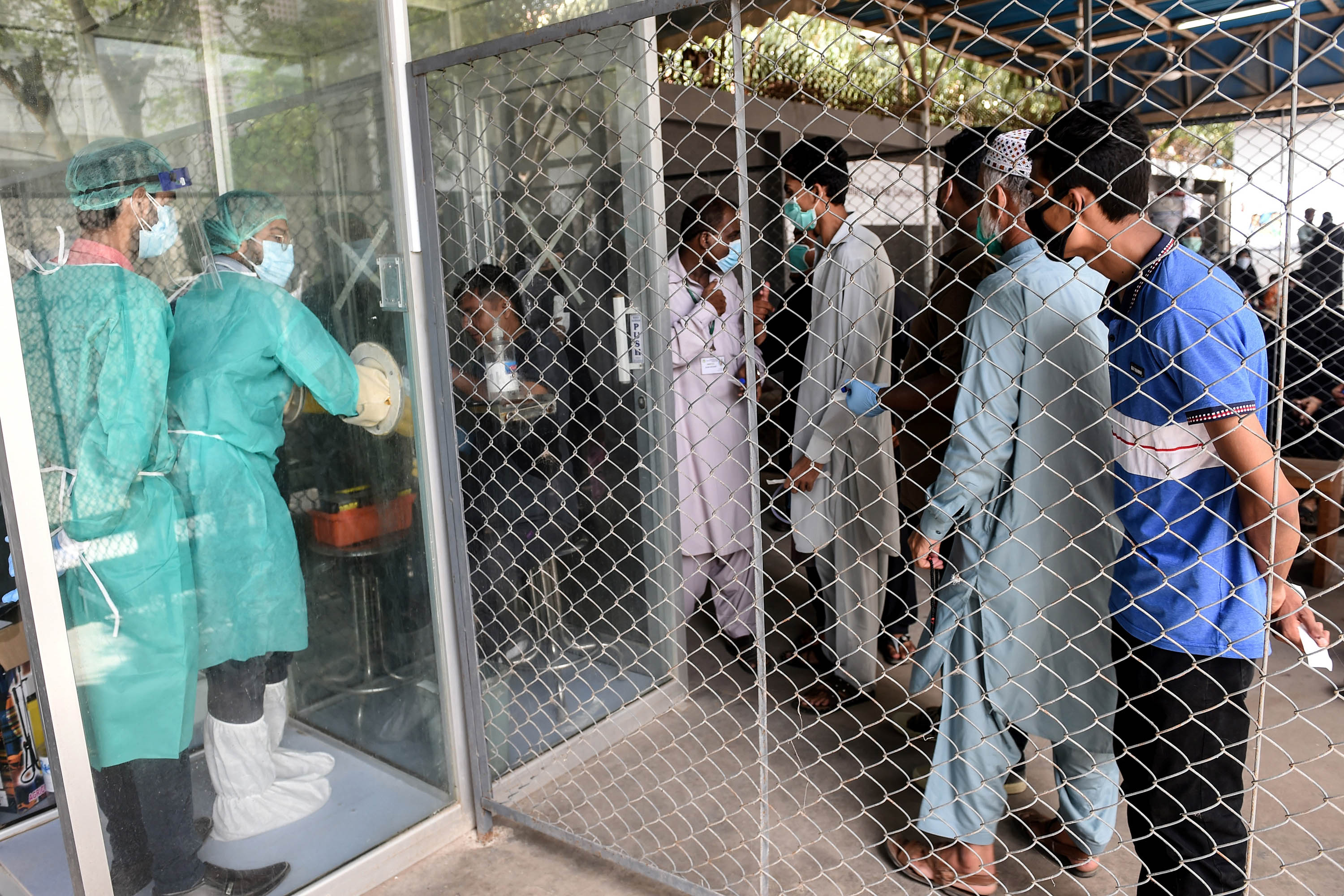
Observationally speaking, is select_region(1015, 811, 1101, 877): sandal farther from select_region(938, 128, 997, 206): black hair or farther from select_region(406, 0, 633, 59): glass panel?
select_region(406, 0, 633, 59): glass panel

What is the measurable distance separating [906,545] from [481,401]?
5.23 feet

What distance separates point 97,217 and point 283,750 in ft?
4.07

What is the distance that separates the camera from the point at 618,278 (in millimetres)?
2881

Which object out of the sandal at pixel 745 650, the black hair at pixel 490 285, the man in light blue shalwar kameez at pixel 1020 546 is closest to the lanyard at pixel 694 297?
the black hair at pixel 490 285

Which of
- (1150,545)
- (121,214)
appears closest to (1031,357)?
(1150,545)

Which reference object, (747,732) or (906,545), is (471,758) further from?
(906,545)

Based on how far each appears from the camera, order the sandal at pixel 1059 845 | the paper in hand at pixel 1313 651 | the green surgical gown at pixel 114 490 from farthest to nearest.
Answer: the sandal at pixel 1059 845
the green surgical gown at pixel 114 490
the paper in hand at pixel 1313 651

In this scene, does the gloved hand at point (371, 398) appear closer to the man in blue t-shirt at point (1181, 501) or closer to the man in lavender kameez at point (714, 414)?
the man in lavender kameez at point (714, 414)

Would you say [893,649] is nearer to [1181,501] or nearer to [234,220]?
[1181,501]

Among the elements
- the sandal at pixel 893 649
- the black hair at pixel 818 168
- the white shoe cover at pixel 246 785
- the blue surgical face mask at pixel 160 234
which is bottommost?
the sandal at pixel 893 649

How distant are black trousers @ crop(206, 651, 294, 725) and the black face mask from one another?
1.87 meters

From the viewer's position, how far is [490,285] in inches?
103

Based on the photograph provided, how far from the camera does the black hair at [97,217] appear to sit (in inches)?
70.9

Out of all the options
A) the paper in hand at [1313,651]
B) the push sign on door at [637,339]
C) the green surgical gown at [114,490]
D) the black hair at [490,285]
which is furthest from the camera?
the push sign on door at [637,339]
